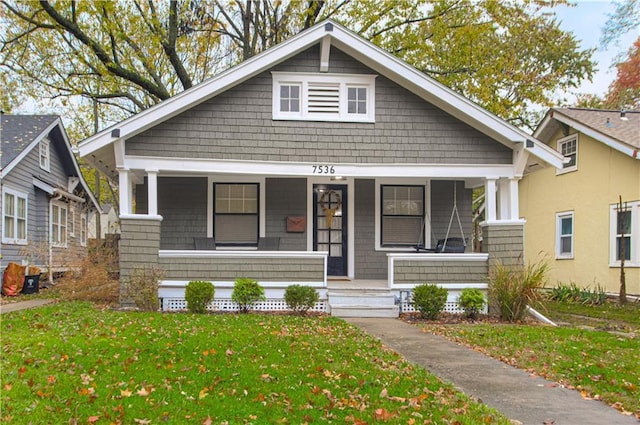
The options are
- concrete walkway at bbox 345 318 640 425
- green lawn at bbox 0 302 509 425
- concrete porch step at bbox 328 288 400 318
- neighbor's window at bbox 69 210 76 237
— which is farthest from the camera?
neighbor's window at bbox 69 210 76 237

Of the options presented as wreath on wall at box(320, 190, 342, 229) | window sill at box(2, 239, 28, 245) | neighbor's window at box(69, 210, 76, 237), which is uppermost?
wreath on wall at box(320, 190, 342, 229)

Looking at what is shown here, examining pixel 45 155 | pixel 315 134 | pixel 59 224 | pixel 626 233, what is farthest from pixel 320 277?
pixel 59 224

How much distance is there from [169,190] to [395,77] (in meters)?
5.94

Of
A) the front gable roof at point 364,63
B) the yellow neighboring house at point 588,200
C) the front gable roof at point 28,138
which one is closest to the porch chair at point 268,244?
the front gable roof at point 364,63

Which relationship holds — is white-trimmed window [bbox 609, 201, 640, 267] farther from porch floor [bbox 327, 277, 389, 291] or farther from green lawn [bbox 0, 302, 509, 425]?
green lawn [bbox 0, 302, 509, 425]

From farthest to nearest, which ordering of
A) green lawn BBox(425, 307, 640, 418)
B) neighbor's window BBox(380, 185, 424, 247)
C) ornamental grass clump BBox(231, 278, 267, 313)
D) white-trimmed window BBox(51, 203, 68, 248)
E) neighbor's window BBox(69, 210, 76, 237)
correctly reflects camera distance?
neighbor's window BBox(69, 210, 76, 237) < white-trimmed window BBox(51, 203, 68, 248) < neighbor's window BBox(380, 185, 424, 247) < ornamental grass clump BBox(231, 278, 267, 313) < green lawn BBox(425, 307, 640, 418)

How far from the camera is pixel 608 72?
2802cm

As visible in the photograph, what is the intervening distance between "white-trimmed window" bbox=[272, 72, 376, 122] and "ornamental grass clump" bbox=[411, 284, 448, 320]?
12.5 feet

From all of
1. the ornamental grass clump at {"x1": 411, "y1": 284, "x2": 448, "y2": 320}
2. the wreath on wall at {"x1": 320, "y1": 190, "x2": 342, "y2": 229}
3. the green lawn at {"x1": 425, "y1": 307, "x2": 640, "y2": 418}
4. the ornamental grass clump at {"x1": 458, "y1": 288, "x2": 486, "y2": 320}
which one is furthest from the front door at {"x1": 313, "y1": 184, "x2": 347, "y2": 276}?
the green lawn at {"x1": 425, "y1": 307, "x2": 640, "y2": 418}

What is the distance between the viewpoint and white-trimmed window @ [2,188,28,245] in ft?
50.9

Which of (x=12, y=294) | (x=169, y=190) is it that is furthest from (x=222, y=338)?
(x=12, y=294)

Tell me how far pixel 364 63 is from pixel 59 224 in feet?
47.5

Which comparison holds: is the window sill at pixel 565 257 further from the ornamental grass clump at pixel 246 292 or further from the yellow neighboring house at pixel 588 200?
the ornamental grass clump at pixel 246 292

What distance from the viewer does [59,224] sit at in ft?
65.6
